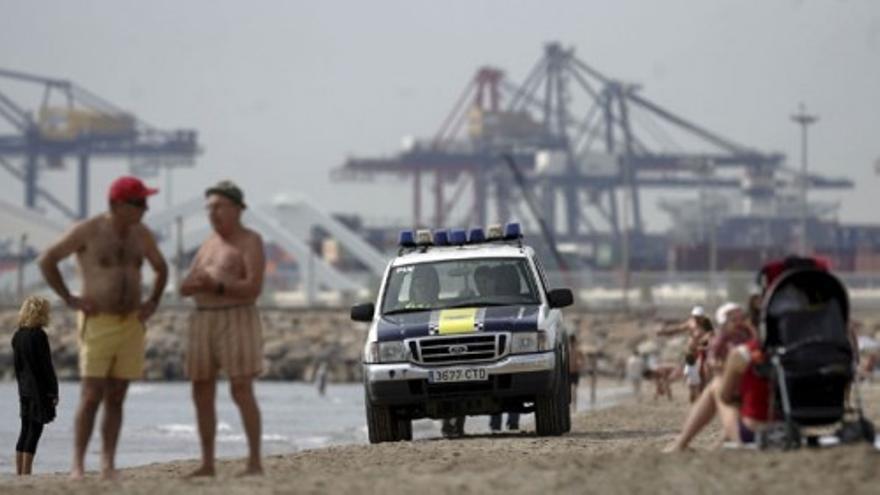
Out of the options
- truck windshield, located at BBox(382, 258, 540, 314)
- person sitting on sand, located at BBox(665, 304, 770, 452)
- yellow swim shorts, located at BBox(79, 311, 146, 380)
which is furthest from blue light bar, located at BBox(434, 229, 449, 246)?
yellow swim shorts, located at BBox(79, 311, 146, 380)

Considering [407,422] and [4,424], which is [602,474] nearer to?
[407,422]

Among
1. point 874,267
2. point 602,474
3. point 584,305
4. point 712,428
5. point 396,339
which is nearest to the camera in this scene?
point 602,474

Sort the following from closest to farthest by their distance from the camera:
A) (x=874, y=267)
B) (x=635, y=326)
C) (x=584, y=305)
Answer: (x=635, y=326) < (x=584, y=305) < (x=874, y=267)

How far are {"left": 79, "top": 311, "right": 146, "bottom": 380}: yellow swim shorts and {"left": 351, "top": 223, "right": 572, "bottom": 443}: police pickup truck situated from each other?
19.9ft

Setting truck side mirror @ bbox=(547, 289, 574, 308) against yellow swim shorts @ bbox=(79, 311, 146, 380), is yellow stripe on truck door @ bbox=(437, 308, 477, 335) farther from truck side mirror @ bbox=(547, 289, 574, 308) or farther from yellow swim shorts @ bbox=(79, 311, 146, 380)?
yellow swim shorts @ bbox=(79, 311, 146, 380)

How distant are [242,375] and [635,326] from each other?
79730 mm

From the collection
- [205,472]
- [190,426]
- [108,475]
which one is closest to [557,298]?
[205,472]

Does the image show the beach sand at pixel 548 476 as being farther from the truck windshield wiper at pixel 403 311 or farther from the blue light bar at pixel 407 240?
the blue light bar at pixel 407 240

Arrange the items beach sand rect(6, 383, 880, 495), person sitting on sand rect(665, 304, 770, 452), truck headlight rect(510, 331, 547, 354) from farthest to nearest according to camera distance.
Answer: truck headlight rect(510, 331, 547, 354) → person sitting on sand rect(665, 304, 770, 452) → beach sand rect(6, 383, 880, 495)

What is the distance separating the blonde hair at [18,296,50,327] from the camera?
15.8 m

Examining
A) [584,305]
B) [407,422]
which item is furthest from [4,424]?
[584,305]

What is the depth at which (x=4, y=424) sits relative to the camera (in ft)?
115

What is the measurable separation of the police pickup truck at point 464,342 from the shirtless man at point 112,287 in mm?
6018

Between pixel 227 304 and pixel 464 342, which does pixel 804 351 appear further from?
pixel 464 342
